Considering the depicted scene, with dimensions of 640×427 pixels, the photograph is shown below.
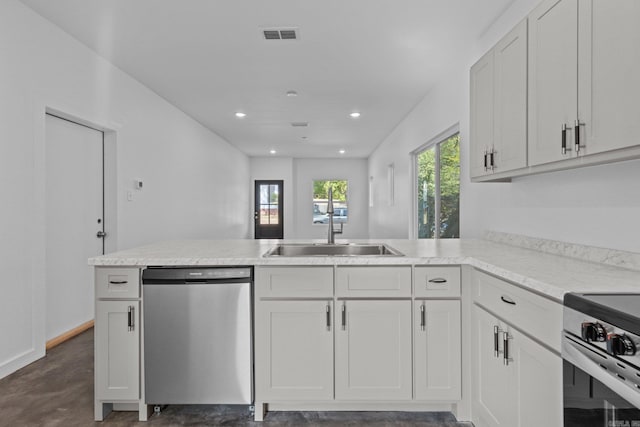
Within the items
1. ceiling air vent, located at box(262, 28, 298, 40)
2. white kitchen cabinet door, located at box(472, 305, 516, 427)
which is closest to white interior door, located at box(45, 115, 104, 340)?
ceiling air vent, located at box(262, 28, 298, 40)

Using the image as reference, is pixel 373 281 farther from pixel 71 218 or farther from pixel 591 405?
pixel 71 218

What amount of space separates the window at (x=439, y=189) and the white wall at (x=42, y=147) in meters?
3.49

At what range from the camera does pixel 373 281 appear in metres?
2.04

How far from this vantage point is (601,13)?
1395 mm

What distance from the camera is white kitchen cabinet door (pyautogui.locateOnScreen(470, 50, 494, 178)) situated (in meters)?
2.29

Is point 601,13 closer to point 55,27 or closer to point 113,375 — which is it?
point 113,375

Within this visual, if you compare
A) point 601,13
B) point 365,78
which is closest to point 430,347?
point 601,13

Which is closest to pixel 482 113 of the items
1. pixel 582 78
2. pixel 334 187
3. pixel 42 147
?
pixel 582 78

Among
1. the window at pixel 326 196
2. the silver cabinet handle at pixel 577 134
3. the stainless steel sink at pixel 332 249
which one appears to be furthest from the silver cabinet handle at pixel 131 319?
the window at pixel 326 196

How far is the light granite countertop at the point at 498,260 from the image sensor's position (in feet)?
4.39

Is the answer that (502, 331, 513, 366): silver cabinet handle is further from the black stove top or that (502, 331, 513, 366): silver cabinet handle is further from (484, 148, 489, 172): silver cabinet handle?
(484, 148, 489, 172): silver cabinet handle

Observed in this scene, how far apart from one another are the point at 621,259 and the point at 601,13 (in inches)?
40.0

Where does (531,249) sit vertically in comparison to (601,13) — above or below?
below

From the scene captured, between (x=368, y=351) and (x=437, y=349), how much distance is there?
37cm
